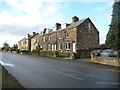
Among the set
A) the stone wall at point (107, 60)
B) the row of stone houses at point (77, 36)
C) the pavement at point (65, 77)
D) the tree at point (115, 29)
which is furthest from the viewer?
the row of stone houses at point (77, 36)

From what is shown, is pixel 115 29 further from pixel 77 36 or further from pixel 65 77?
pixel 77 36

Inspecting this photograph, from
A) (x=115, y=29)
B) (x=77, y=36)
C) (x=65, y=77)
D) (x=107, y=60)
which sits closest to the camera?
(x=65, y=77)

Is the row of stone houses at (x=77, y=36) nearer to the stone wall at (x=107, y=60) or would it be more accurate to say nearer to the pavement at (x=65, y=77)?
the stone wall at (x=107, y=60)

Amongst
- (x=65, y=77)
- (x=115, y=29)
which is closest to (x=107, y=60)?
(x=115, y=29)

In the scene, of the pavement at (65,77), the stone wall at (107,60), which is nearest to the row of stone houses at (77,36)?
the stone wall at (107,60)

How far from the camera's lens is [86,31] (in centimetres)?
6103

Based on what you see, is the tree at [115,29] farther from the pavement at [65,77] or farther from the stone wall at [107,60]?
the pavement at [65,77]

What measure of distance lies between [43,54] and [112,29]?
31.9 meters

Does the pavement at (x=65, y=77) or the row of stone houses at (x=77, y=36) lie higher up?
the row of stone houses at (x=77, y=36)

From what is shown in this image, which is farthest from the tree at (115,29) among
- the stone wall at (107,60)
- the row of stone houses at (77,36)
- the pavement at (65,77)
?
the row of stone houses at (77,36)

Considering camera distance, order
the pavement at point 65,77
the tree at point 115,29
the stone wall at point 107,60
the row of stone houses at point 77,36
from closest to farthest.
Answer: the pavement at point 65,77, the tree at point 115,29, the stone wall at point 107,60, the row of stone houses at point 77,36

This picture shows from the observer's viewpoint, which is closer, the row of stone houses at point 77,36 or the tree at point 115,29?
the tree at point 115,29

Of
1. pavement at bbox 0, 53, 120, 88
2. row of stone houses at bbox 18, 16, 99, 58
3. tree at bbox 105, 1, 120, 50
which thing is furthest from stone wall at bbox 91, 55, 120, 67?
row of stone houses at bbox 18, 16, 99, 58

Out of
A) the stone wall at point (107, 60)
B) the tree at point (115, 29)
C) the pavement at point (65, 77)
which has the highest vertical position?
the tree at point (115, 29)
